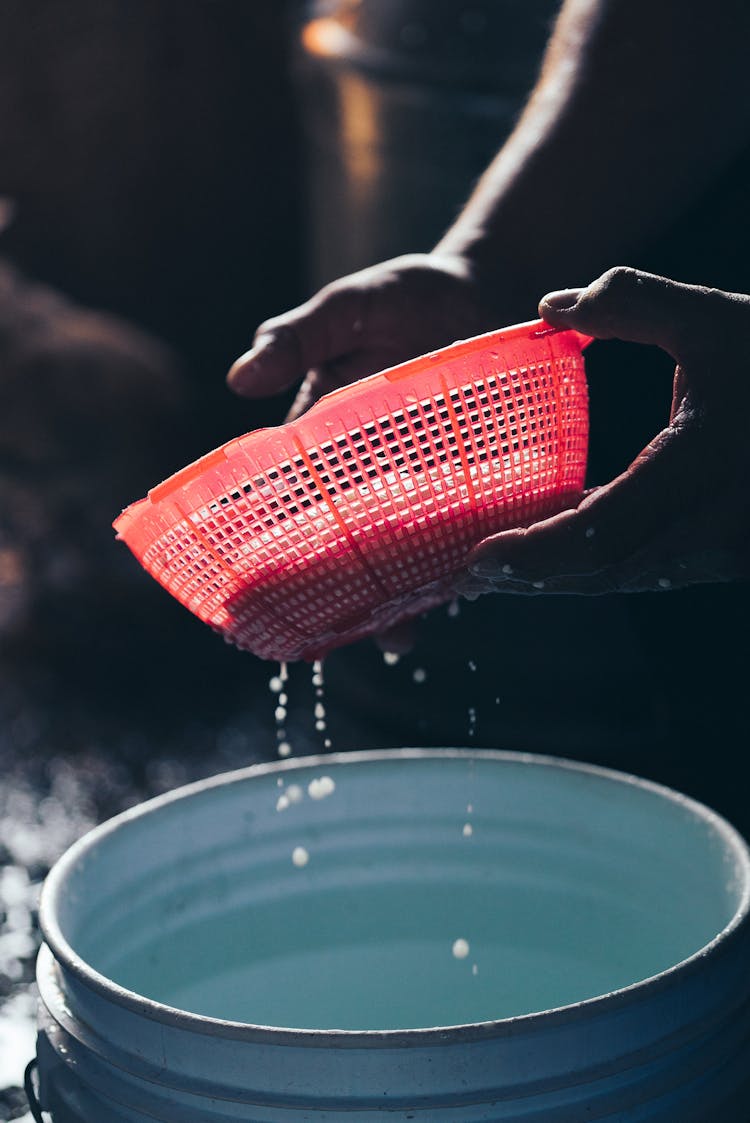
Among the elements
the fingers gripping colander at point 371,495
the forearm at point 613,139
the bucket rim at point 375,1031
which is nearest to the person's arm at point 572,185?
the forearm at point 613,139

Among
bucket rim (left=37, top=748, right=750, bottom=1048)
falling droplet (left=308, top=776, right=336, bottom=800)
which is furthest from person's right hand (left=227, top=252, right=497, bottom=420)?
bucket rim (left=37, top=748, right=750, bottom=1048)

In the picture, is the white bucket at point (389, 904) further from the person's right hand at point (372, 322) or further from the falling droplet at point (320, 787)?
the person's right hand at point (372, 322)

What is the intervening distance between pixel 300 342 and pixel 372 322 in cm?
11

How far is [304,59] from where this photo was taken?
2629 millimetres

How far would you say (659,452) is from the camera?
3.75 ft

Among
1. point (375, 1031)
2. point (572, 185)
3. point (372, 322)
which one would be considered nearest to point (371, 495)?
point (375, 1031)

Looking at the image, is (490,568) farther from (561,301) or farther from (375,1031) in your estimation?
(375,1031)

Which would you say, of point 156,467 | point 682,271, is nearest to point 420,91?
point 682,271

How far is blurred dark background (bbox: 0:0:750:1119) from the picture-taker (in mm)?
2230

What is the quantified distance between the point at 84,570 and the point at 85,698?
37 cm

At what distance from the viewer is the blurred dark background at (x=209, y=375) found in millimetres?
2230

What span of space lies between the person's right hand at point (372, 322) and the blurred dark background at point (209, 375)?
34 cm

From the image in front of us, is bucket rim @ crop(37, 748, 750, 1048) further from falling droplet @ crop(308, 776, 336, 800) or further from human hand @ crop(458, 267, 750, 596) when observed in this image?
human hand @ crop(458, 267, 750, 596)

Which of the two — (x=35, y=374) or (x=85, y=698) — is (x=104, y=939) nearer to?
(x=85, y=698)
